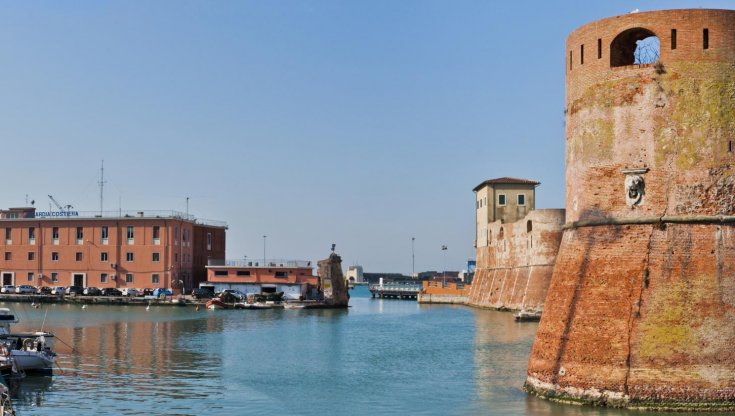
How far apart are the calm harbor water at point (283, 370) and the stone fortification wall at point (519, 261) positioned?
7107 millimetres

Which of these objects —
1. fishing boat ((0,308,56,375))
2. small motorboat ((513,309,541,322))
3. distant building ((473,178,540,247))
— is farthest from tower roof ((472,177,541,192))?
fishing boat ((0,308,56,375))

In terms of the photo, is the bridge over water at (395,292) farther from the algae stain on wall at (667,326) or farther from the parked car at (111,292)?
the algae stain on wall at (667,326)

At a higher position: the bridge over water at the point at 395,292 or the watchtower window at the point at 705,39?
the watchtower window at the point at 705,39

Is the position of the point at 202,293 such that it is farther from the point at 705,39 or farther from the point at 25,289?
the point at 705,39

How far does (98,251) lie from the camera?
100562mm

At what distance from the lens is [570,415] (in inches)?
873

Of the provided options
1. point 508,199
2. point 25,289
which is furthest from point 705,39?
point 25,289

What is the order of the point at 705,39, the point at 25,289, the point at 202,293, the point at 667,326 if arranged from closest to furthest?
the point at 667,326 → the point at 705,39 → the point at 202,293 → the point at 25,289

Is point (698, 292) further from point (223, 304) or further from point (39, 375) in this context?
point (223, 304)

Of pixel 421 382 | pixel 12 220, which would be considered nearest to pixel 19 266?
pixel 12 220

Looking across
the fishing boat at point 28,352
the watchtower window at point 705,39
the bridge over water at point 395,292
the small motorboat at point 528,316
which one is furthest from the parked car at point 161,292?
the watchtower window at point 705,39

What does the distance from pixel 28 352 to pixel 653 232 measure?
77.2 ft

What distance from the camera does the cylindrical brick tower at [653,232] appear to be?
2203 cm

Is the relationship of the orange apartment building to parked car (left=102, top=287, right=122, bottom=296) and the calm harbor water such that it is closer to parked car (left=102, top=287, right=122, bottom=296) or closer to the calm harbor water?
parked car (left=102, top=287, right=122, bottom=296)
